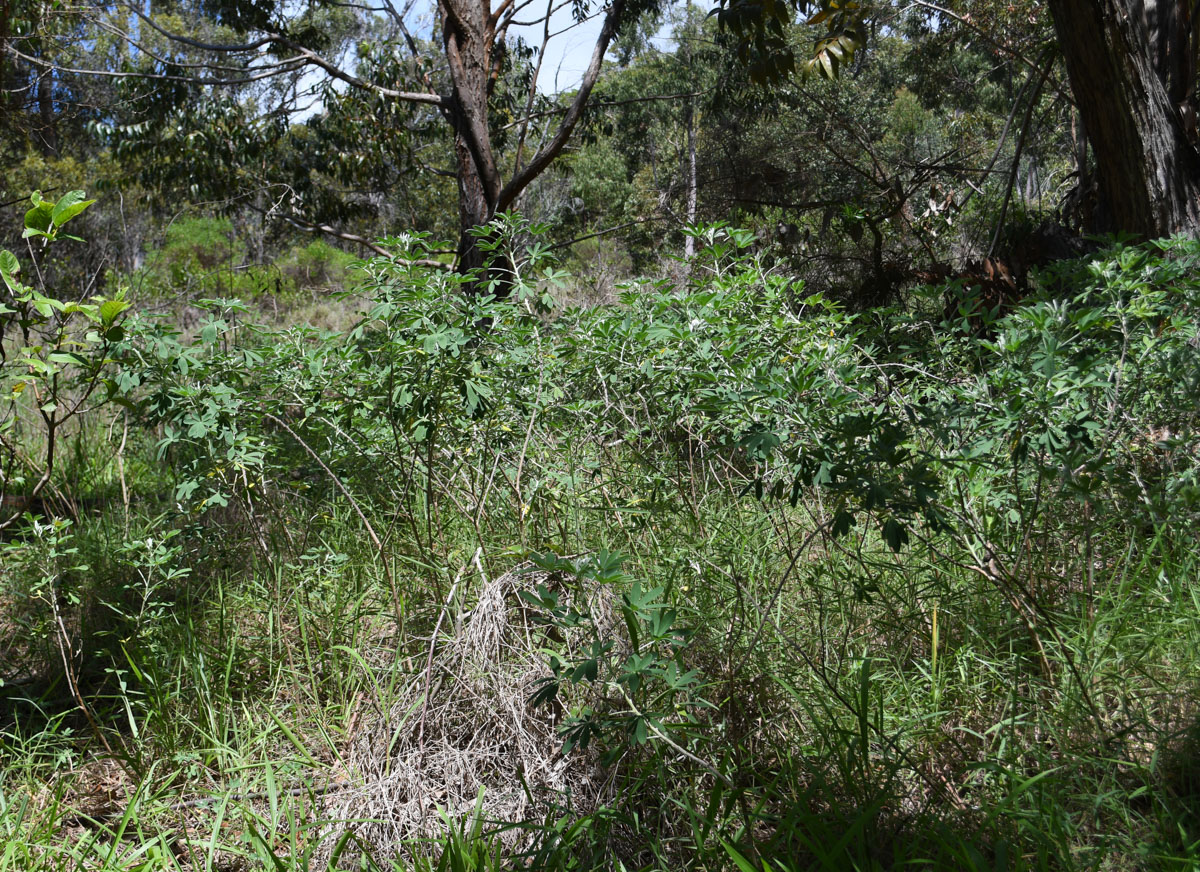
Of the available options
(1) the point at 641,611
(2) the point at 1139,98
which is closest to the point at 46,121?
(2) the point at 1139,98

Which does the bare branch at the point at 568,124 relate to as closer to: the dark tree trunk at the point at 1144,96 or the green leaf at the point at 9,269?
the dark tree trunk at the point at 1144,96

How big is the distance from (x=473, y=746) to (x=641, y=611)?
826 mm

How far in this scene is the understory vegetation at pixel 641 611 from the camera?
1881 millimetres

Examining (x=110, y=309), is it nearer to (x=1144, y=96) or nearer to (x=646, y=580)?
(x=646, y=580)

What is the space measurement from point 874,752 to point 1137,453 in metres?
1.25

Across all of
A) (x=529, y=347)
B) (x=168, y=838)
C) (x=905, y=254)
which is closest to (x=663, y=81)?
(x=905, y=254)

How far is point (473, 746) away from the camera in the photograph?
228 centimetres

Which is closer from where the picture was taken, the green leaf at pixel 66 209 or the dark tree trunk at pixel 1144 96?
the green leaf at pixel 66 209

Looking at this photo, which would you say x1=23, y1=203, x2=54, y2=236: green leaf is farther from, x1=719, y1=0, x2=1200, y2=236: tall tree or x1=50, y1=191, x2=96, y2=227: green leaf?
x1=719, y1=0, x2=1200, y2=236: tall tree

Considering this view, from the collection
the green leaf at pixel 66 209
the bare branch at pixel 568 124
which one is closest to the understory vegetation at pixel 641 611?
the green leaf at pixel 66 209

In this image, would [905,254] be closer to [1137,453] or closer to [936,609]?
[1137,453]

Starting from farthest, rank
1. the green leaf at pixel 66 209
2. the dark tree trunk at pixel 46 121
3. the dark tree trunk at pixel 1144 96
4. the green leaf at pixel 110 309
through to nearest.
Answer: the dark tree trunk at pixel 46 121
the dark tree trunk at pixel 1144 96
the green leaf at pixel 110 309
the green leaf at pixel 66 209

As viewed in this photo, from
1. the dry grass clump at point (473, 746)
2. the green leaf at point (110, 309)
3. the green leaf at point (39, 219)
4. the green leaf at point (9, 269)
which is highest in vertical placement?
the green leaf at point (39, 219)

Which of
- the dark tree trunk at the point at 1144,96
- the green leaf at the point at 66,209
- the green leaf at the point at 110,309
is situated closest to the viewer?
the green leaf at the point at 66,209
